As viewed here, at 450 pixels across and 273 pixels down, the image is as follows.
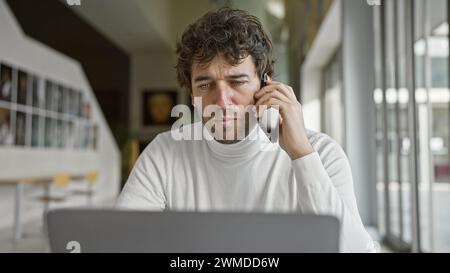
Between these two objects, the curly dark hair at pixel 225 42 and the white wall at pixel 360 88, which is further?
the white wall at pixel 360 88

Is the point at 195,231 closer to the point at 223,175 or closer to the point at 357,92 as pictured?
the point at 223,175

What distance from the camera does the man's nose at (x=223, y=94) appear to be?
54cm

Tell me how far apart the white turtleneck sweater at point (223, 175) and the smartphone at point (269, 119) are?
2 cm

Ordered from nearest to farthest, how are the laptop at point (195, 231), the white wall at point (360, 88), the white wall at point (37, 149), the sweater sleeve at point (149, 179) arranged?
the laptop at point (195, 231) < the sweater sleeve at point (149, 179) < the white wall at point (360, 88) < the white wall at point (37, 149)

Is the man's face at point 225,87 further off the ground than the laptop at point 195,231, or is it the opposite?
the man's face at point 225,87

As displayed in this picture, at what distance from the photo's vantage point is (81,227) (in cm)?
43

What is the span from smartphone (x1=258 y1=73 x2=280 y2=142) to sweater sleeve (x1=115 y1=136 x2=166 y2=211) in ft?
0.53

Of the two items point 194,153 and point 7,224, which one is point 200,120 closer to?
point 194,153

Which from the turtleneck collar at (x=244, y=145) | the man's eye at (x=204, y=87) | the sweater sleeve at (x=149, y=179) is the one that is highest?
the man's eye at (x=204, y=87)

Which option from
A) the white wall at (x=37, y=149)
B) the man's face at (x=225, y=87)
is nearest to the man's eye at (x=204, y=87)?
the man's face at (x=225, y=87)

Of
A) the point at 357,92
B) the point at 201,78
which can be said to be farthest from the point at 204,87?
the point at 357,92

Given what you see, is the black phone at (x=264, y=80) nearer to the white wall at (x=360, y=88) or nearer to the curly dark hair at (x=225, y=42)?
the curly dark hair at (x=225, y=42)

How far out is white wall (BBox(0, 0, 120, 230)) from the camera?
4.47 meters

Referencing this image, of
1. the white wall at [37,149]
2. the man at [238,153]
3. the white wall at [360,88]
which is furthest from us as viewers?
the white wall at [37,149]
